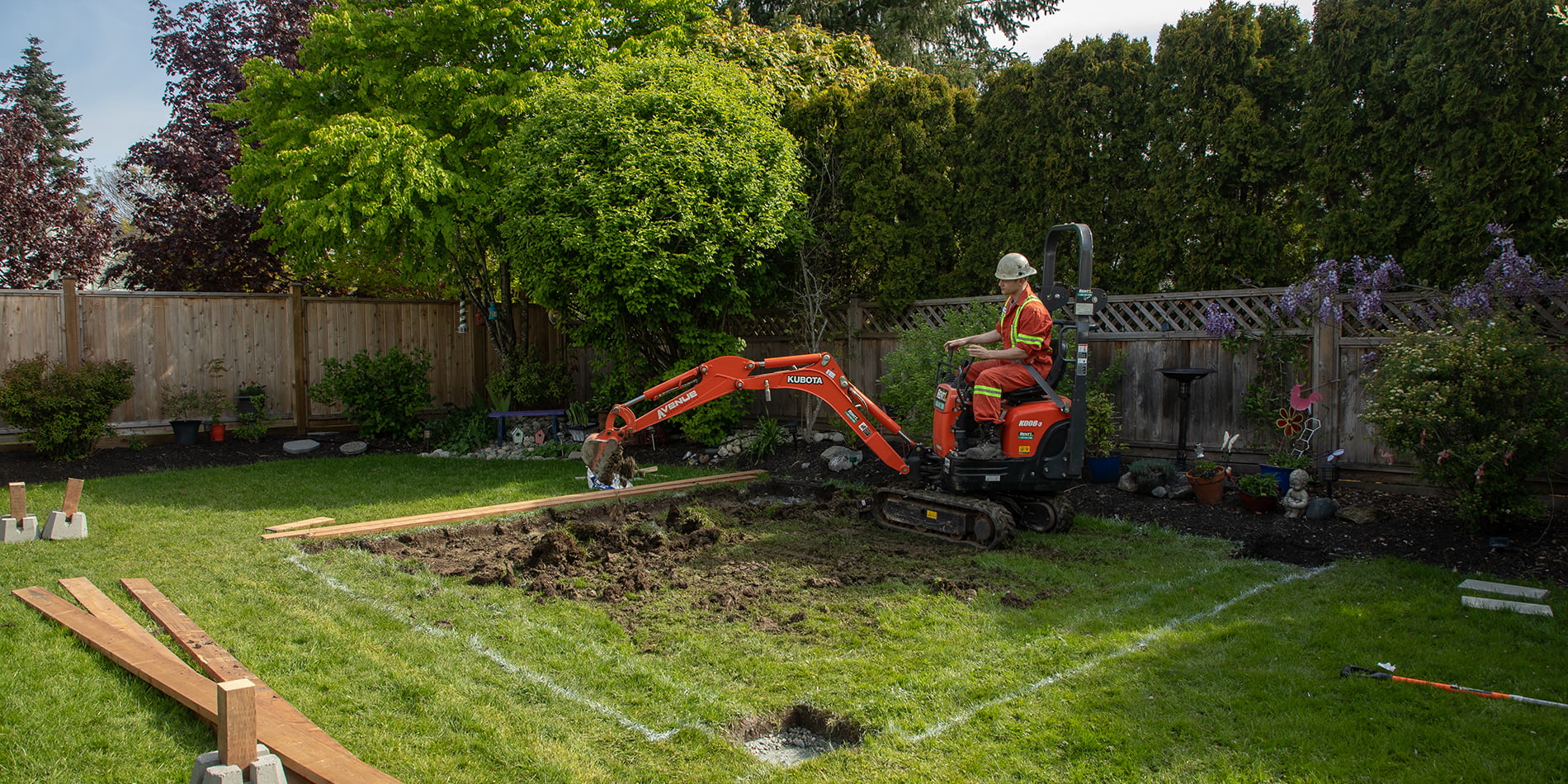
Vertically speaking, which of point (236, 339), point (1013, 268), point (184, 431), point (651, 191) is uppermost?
point (651, 191)

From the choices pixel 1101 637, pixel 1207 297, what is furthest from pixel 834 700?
pixel 1207 297

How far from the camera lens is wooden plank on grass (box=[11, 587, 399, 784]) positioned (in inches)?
120

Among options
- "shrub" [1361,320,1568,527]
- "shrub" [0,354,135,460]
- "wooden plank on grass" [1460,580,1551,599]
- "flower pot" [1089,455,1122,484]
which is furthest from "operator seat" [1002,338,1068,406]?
"shrub" [0,354,135,460]

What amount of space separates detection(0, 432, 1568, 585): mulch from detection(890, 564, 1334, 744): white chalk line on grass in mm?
750

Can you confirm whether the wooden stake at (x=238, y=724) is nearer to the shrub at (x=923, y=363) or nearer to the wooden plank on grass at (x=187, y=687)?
the wooden plank on grass at (x=187, y=687)

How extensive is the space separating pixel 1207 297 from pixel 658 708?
7319 millimetres

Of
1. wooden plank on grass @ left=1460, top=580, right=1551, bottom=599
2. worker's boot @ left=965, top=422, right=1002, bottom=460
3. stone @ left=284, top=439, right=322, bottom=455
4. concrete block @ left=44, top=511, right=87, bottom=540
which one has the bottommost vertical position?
wooden plank on grass @ left=1460, top=580, right=1551, bottom=599

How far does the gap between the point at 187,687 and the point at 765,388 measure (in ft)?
15.9

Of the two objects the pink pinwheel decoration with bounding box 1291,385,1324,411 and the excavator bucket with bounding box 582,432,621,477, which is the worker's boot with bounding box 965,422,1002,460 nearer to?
the excavator bucket with bounding box 582,432,621,477

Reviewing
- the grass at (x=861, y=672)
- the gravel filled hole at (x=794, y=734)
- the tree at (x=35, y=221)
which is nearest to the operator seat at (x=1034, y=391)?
the grass at (x=861, y=672)

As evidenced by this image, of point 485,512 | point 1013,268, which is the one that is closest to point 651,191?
point 485,512

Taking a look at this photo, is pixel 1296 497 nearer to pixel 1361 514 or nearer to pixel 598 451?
pixel 1361 514

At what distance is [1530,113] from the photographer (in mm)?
7070

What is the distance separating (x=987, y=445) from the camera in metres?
6.91
